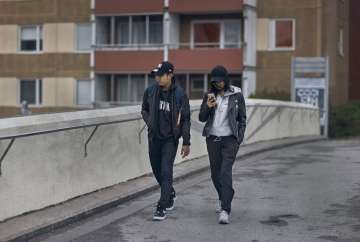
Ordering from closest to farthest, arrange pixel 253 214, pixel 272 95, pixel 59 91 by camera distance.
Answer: pixel 253 214
pixel 272 95
pixel 59 91

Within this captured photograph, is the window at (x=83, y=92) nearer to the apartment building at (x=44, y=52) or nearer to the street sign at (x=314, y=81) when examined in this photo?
the apartment building at (x=44, y=52)

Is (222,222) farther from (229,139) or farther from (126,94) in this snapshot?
(126,94)

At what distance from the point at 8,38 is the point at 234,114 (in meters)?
33.9

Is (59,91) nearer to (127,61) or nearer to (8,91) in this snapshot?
(8,91)

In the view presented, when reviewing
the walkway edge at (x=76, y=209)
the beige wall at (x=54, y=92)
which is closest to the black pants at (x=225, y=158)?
the walkway edge at (x=76, y=209)

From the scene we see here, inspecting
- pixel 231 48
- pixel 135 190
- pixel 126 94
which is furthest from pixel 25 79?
pixel 135 190

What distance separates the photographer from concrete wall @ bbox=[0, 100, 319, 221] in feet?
28.2

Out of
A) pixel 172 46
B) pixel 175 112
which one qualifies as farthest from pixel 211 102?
pixel 172 46

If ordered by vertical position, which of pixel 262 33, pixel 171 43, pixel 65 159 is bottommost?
pixel 65 159

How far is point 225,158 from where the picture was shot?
895 centimetres

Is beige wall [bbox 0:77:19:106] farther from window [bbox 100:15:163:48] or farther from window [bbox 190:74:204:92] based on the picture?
window [bbox 190:74:204:92]

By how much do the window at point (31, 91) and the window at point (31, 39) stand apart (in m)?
1.74

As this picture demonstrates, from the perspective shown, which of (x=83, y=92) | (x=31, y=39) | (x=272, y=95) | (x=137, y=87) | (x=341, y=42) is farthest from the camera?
(x=341, y=42)

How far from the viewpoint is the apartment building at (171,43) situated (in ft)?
120
